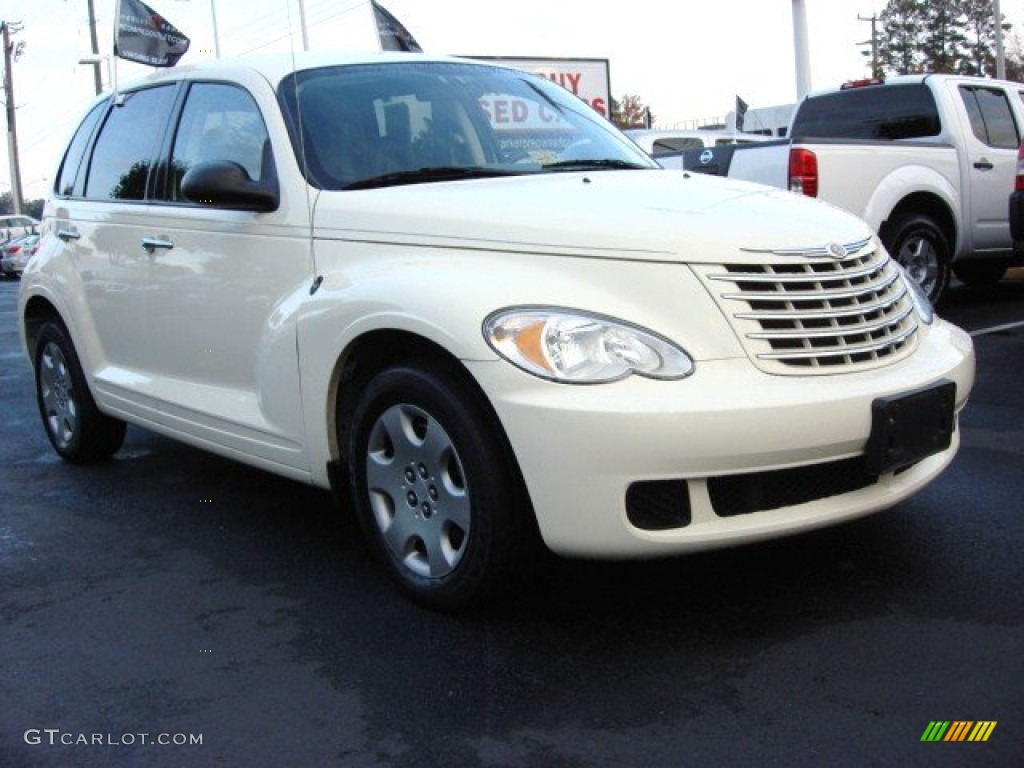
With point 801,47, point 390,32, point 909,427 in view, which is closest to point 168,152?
point 909,427

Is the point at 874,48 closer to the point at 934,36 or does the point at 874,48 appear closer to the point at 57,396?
the point at 934,36

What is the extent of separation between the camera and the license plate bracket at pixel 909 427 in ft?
10.5

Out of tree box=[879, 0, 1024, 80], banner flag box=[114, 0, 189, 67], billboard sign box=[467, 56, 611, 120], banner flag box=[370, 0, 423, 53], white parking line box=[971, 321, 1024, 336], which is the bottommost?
white parking line box=[971, 321, 1024, 336]

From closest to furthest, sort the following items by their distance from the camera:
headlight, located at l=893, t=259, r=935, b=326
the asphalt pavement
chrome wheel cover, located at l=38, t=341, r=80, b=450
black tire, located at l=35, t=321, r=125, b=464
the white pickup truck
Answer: the asphalt pavement < headlight, located at l=893, t=259, r=935, b=326 < black tire, located at l=35, t=321, r=125, b=464 < chrome wheel cover, located at l=38, t=341, r=80, b=450 < the white pickup truck

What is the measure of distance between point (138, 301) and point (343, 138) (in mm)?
1318

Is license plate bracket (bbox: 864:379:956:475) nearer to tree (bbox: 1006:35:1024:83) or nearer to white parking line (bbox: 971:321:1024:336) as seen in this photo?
white parking line (bbox: 971:321:1024:336)

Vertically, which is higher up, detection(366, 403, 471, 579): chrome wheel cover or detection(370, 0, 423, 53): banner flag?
detection(370, 0, 423, 53): banner flag

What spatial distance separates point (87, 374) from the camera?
538 centimetres

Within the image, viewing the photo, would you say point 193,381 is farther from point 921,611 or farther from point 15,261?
point 15,261

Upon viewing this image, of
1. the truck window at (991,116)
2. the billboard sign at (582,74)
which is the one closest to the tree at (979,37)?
the billboard sign at (582,74)

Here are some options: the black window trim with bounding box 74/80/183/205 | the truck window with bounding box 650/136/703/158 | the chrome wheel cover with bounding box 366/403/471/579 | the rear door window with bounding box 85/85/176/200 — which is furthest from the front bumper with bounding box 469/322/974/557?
the truck window with bounding box 650/136/703/158

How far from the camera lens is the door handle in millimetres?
4602

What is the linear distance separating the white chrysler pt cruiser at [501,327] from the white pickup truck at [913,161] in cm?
466

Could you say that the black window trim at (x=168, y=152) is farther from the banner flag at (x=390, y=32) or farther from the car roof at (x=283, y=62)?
the banner flag at (x=390, y=32)
